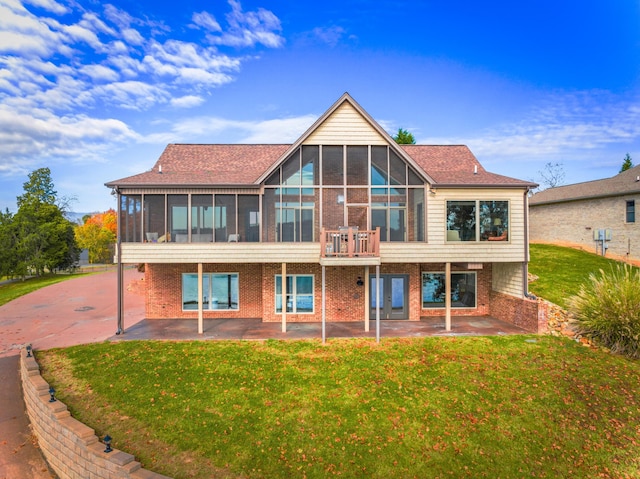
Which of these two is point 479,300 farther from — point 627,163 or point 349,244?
point 627,163

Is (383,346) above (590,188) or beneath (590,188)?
beneath

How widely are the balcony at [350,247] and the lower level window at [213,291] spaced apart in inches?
203

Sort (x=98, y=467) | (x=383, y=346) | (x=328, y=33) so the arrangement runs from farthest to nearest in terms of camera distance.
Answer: (x=328, y=33) → (x=383, y=346) → (x=98, y=467)

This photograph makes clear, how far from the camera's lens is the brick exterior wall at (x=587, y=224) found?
70.1 ft

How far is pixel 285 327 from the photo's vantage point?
1264 centimetres

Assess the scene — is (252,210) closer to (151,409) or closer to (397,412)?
(151,409)

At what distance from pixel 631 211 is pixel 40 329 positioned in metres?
33.8

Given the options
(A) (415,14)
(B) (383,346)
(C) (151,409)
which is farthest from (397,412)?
(A) (415,14)

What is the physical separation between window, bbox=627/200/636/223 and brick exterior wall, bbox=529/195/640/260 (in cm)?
20

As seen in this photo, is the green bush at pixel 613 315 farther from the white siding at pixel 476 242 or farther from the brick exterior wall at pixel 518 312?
the white siding at pixel 476 242

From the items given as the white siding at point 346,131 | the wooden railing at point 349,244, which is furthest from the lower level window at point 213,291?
the white siding at point 346,131

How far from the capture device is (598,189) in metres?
24.3

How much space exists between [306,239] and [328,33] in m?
18.9

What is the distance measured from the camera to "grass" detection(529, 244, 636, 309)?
1505cm
